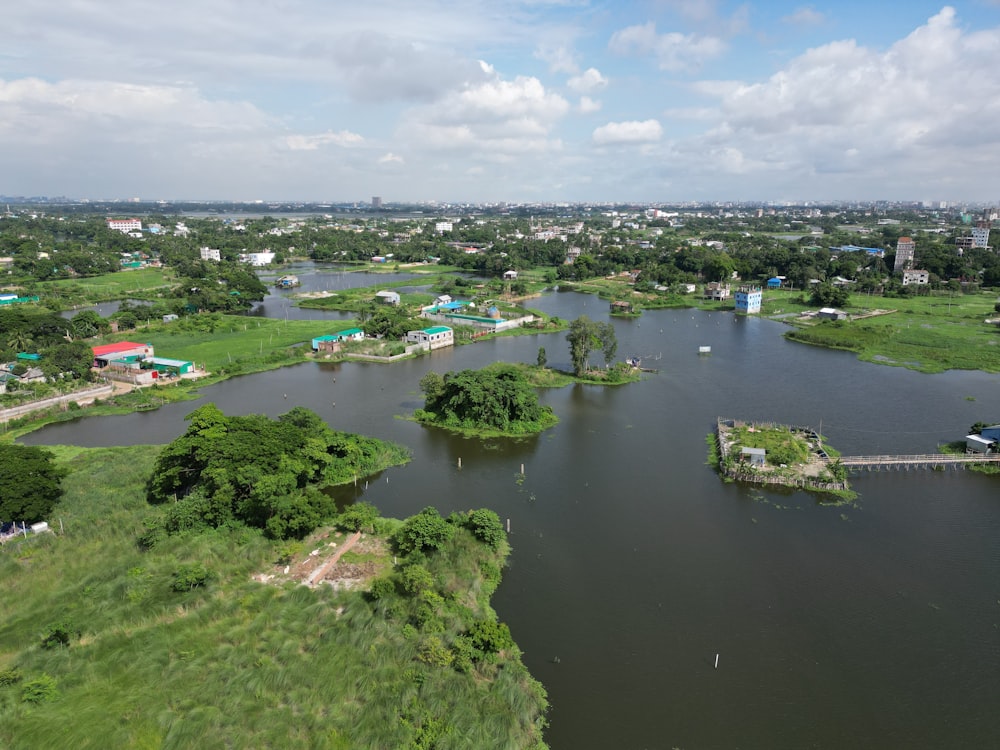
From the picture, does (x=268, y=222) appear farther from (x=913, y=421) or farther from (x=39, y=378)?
(x=913, y=421)

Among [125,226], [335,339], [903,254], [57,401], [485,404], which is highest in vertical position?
[125,226]

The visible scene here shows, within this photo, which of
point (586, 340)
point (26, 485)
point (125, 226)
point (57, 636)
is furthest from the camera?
point (125, 226)

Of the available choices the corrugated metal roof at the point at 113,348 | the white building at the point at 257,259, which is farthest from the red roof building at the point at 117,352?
the white building at the point at 257,259

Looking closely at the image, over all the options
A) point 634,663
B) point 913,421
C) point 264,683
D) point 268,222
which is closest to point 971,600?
point 634,663

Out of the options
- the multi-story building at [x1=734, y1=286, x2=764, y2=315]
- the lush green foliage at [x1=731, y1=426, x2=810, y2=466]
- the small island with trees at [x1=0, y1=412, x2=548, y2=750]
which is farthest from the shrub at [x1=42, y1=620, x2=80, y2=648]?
the multi-story building at [x1=734, y1=286, x2=764, y2=315]

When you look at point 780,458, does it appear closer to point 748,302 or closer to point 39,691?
point 39,691

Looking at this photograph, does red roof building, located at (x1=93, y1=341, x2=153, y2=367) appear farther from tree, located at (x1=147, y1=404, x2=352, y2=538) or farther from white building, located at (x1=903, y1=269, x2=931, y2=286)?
white building, located at (x1=903, y1=269, x2=931, y2=286)

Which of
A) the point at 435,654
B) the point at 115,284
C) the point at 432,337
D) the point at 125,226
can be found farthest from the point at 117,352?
the point at 125,226
